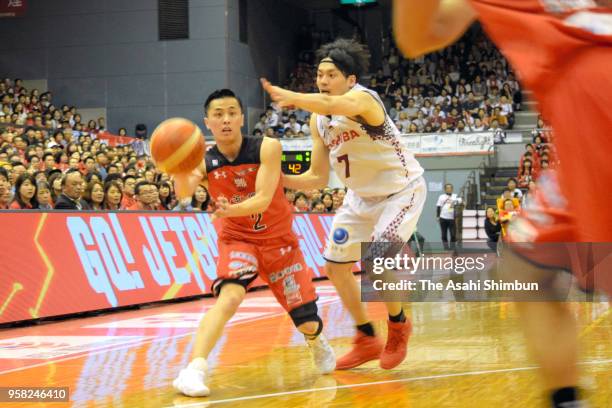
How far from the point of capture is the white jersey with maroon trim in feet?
18.1

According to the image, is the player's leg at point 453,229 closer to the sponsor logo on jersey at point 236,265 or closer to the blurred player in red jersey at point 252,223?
the blurred player in red jersey at point 252,223

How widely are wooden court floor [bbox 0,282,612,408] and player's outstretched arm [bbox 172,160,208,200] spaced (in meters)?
1.15

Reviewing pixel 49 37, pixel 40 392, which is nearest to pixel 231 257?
pixel 40 392

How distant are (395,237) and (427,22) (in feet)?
11.0

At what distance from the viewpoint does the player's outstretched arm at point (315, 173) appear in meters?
5.51

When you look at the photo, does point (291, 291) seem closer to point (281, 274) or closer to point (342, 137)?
point (281, 274)

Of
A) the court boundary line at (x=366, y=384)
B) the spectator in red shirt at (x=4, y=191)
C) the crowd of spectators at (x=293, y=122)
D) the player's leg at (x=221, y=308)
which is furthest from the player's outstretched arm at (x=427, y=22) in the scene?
the crowd of spectators at (x=293, y=122)

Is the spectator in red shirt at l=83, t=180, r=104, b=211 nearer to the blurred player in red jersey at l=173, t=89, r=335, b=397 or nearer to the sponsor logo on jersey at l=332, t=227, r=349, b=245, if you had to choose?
the blurred player in red jersey at l=173, t=89, r=335, b=397

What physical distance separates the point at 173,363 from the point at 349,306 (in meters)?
1.32

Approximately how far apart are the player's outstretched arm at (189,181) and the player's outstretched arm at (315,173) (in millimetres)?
536

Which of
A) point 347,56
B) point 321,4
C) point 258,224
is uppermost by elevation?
point 321,4

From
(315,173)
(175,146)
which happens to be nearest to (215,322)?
(175,146)

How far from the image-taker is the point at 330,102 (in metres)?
4.80

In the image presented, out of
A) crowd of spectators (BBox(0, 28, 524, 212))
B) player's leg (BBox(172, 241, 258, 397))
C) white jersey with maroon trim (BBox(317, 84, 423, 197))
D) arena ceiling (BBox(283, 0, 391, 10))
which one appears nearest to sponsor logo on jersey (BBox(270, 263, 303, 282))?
player's leg (BBox(172, 241, 258, 397))
